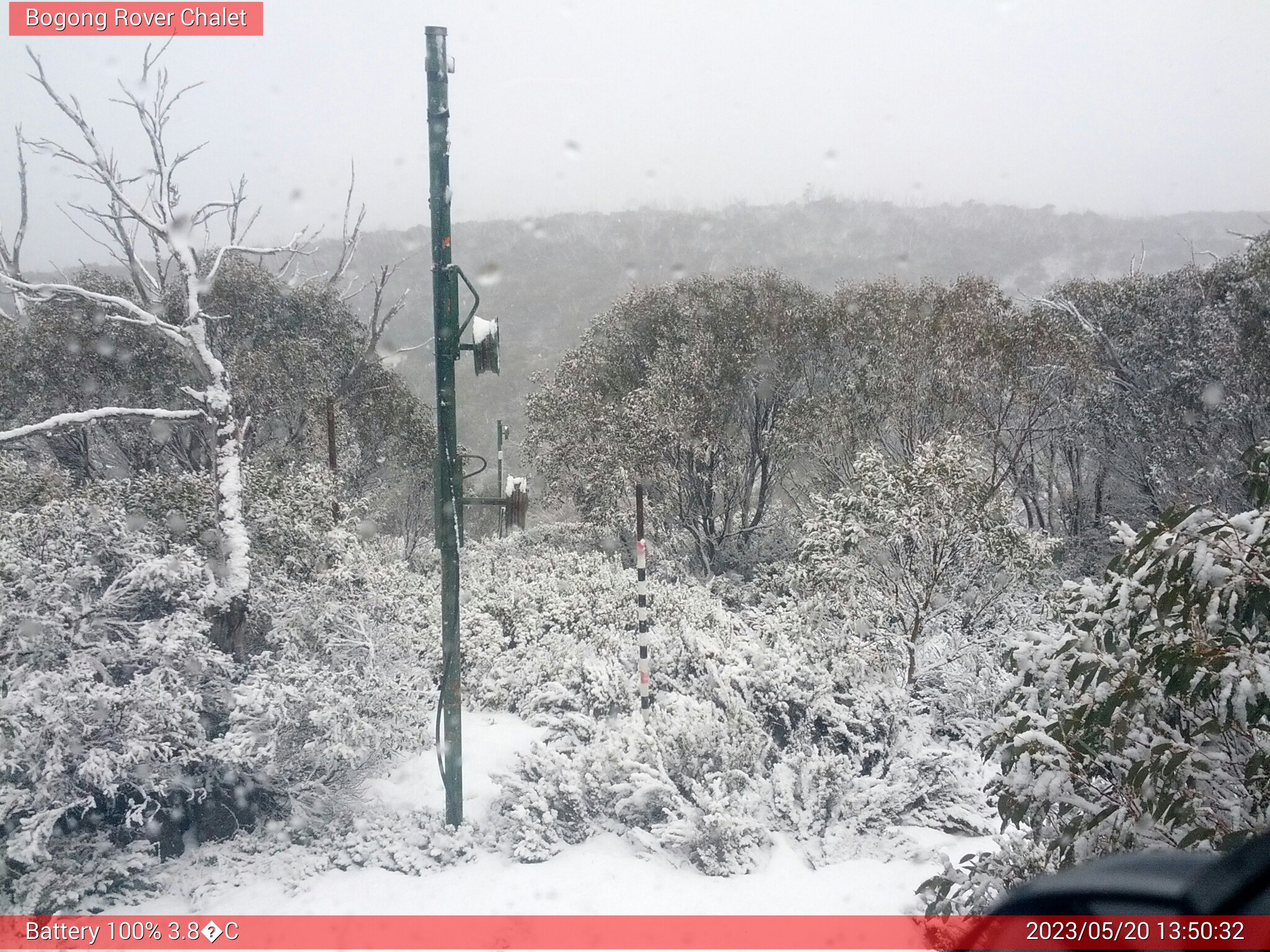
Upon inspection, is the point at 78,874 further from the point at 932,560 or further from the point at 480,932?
the point at 932,560

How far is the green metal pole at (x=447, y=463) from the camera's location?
5328mm

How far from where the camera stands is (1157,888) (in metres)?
1.01

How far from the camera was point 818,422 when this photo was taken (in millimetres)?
13992

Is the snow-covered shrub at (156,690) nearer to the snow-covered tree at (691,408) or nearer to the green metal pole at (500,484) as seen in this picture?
the green metal pole at (500,484)

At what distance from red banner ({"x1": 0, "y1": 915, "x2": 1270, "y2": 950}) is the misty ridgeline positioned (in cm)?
40

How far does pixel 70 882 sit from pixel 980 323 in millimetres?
13636

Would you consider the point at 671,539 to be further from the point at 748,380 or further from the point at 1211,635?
the point at 1211,635

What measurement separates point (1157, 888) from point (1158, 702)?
2.16 meters

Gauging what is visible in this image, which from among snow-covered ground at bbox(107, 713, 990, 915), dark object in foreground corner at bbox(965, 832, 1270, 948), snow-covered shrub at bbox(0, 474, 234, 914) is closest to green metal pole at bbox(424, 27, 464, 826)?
snow-covered ground at bbox(107, 713, 990, 915)

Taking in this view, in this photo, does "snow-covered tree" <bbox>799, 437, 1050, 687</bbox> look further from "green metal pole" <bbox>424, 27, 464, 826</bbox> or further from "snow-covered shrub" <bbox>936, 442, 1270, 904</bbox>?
"snow-covered shrub" <bbox>936, 442, 1270, 904</bbox>

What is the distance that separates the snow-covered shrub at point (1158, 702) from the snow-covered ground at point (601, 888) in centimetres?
159

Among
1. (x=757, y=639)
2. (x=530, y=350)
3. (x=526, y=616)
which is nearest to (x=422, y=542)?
(x=526, y=616)

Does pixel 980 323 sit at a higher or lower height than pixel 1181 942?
higher

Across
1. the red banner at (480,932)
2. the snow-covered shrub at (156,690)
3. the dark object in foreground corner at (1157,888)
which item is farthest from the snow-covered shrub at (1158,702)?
the snow-covered shrub at (156,690)
